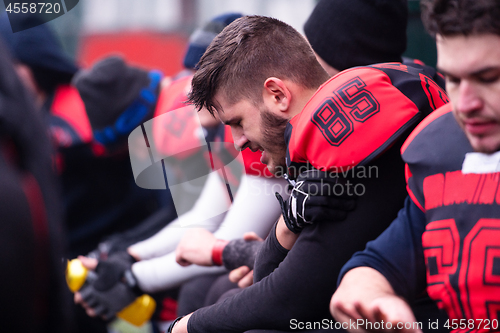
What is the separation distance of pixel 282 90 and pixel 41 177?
791 mm

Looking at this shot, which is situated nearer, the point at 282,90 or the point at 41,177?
the point at 41,177

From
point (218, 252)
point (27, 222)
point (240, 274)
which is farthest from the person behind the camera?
point (218, 252)

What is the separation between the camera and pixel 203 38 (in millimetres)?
2637

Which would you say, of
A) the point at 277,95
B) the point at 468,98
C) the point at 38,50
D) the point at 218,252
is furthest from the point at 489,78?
the point at 38,50

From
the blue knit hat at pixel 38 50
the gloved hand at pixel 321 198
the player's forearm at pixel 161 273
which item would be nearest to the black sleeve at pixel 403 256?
the gloved hand at pixel 321 198

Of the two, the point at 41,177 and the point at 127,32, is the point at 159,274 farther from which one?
the point at 127,32

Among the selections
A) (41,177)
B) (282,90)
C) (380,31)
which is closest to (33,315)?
(41,177)

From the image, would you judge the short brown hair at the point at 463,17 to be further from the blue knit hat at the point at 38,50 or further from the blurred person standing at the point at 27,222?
the blue knit hat at the point at 38,50

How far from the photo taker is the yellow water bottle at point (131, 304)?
2.31m

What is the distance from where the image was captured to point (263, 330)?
1.27 m

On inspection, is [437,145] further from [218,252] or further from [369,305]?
[218,252]

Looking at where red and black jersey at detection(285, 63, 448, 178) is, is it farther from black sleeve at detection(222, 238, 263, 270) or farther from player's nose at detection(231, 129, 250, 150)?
black sleeve at detection(222, 238, 263, 270)

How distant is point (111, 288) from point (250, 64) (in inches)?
49.8

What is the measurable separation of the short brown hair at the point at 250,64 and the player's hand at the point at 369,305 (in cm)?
63
